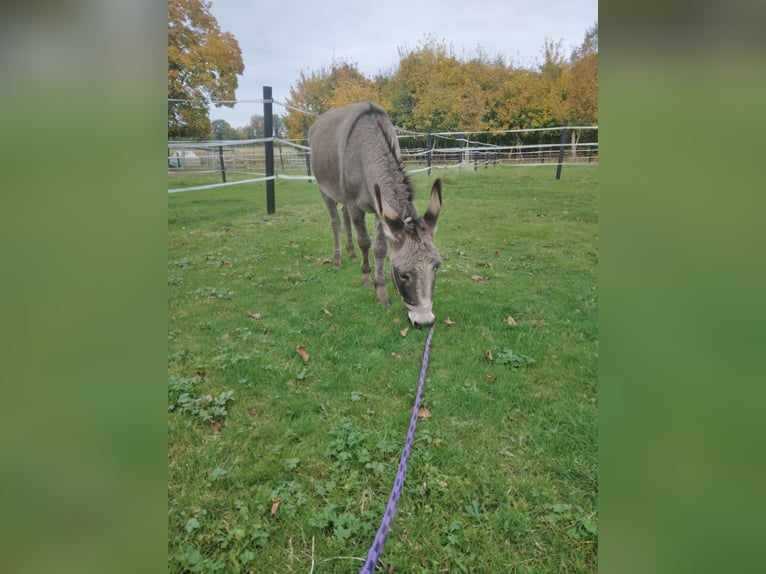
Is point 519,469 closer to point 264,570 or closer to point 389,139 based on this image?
point 264,570

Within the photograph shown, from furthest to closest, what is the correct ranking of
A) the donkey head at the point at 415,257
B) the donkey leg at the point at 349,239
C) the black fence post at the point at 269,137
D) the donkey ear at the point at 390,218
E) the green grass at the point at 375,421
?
the black fence post at the point at 269,137 → the donkey leg at the point at 349,239 → the donkey ear at the point at 390,218 → the donkey head at the point at 415,257 → the green grass at the point at 375,421

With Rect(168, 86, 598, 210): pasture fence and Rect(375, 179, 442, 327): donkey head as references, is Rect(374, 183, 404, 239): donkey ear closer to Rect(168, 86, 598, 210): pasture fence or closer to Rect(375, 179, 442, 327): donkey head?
Rect(375, 179, 442, 327): donkey head

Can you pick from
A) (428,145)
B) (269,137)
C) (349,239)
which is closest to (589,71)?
(349,239)

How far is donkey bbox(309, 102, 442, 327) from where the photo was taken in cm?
347

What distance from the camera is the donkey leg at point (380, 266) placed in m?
4.52

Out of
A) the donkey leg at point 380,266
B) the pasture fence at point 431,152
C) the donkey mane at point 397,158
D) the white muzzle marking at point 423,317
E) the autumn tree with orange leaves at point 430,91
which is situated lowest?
the white muzzle marking at point 423,317

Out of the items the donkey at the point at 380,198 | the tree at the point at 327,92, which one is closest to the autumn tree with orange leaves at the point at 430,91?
the tree at the point at 327,92

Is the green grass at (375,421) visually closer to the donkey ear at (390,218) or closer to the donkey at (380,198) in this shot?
the donkey at (380,198)

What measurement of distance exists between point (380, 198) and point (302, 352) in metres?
1.79

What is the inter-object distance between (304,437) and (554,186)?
38.4 feet

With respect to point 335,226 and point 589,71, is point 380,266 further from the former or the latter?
point 589,71

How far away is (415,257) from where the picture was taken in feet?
11.2

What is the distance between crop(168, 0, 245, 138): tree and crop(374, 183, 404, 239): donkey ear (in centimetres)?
184

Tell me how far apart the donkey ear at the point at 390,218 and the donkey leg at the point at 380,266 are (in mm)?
938
